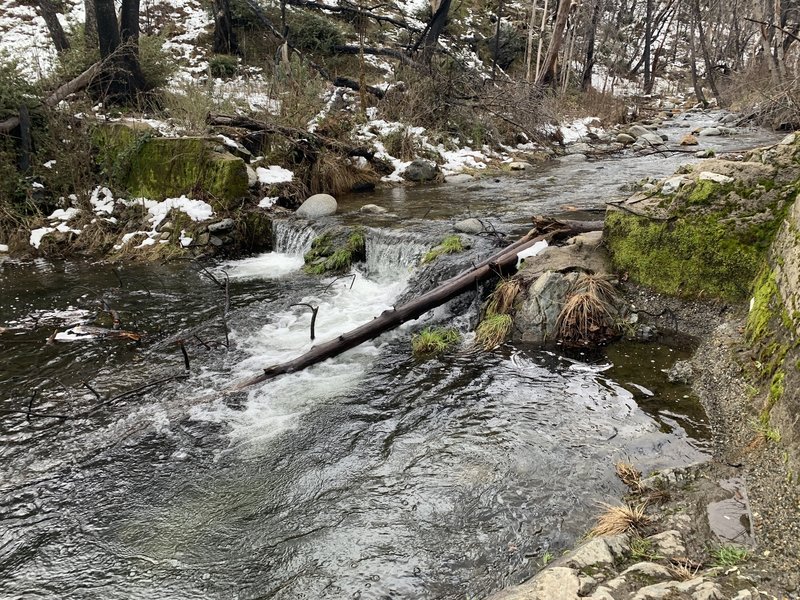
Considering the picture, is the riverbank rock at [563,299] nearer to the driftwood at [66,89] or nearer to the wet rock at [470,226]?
the wet rock at [470,226]

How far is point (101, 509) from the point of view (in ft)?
11.7

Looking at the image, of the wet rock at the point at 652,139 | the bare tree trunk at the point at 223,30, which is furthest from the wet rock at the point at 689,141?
the bare tree trunk at the point at 223,30

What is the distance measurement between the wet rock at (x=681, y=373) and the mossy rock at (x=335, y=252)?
514 cm

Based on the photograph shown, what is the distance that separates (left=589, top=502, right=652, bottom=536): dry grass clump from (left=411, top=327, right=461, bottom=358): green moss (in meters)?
2.84

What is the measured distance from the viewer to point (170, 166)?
1026 centimetres

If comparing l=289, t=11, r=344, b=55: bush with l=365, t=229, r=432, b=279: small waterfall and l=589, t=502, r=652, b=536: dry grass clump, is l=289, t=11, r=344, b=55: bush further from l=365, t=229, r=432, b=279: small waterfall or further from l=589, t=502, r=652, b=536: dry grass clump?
l=589, t=502, r=652, b=536: dry grass clump

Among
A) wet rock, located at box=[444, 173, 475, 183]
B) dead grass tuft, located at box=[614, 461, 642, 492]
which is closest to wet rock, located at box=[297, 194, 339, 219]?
wet rock, located at box=[444, 173, 475, 183]

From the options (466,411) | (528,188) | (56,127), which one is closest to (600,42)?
(528,188)

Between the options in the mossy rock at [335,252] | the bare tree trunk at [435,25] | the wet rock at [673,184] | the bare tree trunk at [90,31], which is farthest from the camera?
the bare tree trunk at [435,25]

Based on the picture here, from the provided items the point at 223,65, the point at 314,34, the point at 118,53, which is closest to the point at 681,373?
the point at 118,53

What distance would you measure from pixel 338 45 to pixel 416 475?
19.7 m

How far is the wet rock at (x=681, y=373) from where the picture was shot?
14.6 ft

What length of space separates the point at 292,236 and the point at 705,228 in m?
6.66

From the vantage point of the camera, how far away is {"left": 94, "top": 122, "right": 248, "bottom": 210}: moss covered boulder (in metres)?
9.97
